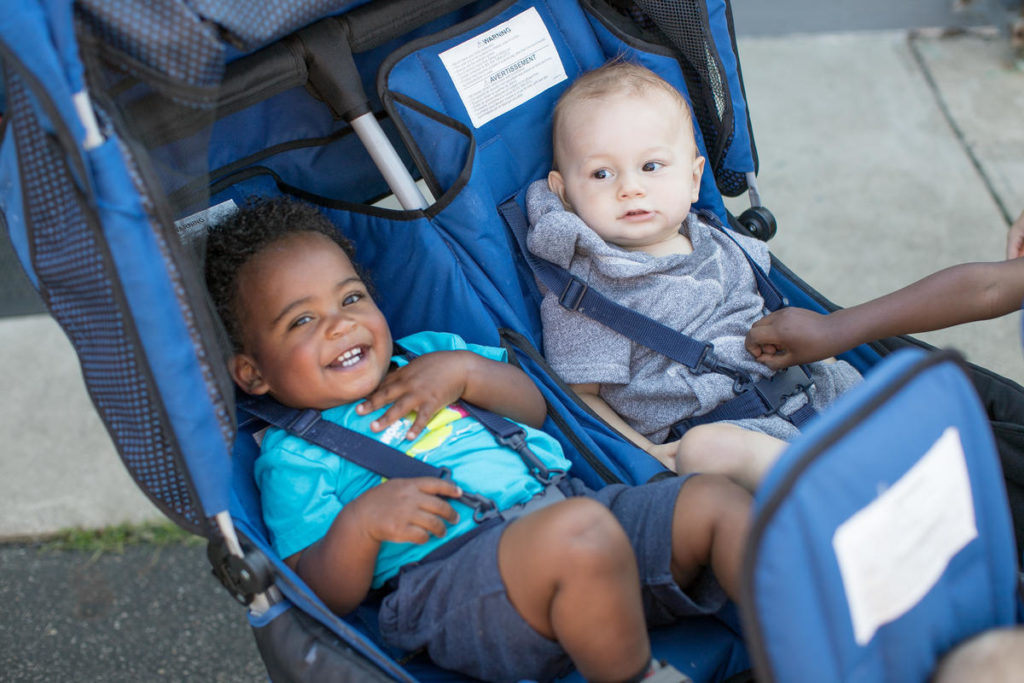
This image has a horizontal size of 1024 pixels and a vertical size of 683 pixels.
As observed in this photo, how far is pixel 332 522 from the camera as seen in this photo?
1.63 meters

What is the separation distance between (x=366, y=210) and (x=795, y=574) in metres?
1.30

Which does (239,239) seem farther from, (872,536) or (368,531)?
(872,536)

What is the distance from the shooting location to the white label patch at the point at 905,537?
3.33 ft

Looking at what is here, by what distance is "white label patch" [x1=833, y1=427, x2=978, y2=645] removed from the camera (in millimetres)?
1016

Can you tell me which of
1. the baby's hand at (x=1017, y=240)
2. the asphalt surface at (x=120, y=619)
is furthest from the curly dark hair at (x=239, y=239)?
the baby's hand at (x=1017, y=240)

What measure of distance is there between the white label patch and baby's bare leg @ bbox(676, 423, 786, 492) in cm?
59

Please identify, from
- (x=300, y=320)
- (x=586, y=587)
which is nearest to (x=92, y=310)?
(x=300, y=320)

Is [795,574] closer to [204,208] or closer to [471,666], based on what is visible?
[471,666]

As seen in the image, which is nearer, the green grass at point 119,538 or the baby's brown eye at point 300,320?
the baby's brown eye at point 300,320

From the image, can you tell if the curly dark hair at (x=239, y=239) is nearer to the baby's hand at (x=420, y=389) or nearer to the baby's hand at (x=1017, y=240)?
the baby's hand at (x=420, y=389)

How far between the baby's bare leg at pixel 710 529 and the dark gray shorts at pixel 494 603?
0.02m

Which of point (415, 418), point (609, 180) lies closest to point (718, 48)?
point (609, 180)

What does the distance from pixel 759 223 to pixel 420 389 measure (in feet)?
3.11

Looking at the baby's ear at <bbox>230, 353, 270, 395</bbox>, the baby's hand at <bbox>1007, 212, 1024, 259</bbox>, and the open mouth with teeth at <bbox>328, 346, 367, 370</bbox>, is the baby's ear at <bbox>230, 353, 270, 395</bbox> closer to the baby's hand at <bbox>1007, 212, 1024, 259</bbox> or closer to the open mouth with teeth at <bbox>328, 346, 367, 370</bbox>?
the open mouth with teeth at <bbox>328, 346, 367, 370</bbox>
